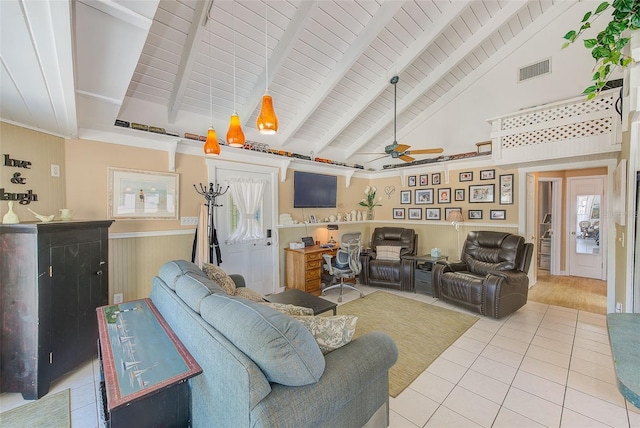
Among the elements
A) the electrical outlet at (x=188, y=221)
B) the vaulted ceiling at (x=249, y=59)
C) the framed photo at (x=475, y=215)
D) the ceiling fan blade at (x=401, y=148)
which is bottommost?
the electrical outlet at (x=188, y=221)

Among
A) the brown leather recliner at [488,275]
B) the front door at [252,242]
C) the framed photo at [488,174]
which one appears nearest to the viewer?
the brown leather recliner at [488,275]

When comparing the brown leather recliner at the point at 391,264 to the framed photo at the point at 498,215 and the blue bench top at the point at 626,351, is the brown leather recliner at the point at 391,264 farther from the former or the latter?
the blue bench top at the point at 626,351

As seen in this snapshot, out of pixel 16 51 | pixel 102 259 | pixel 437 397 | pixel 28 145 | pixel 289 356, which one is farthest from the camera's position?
pixel 102 259

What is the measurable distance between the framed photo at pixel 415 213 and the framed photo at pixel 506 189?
4.89ft

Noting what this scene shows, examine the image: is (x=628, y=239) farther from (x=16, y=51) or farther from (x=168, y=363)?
(x=16, y=51)

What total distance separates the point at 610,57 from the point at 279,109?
12.0ft

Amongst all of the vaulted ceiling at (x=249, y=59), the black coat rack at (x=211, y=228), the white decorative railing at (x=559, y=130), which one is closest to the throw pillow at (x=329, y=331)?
the vaulted ceiling at (x=249, y=59)

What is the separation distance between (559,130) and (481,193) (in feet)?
4.92

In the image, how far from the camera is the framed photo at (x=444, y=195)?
5.25 metres

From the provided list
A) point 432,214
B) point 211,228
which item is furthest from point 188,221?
point 432,214

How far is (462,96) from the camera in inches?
199

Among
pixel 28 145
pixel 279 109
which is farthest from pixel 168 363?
pixel 279 109

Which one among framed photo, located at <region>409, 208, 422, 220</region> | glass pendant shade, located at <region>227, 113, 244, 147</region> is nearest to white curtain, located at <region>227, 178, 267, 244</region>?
glass pendant shade, located at <region>227, 113, 244, 147</region>

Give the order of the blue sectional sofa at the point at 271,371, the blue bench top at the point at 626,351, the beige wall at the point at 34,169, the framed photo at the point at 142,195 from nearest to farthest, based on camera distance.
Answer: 1. the blue bench top at the point at 626,351
2. the blue sectional sofa at the point at 271,371
3. the beige wall at the point at 34,169
4. the framed photo at the point at 142,195
